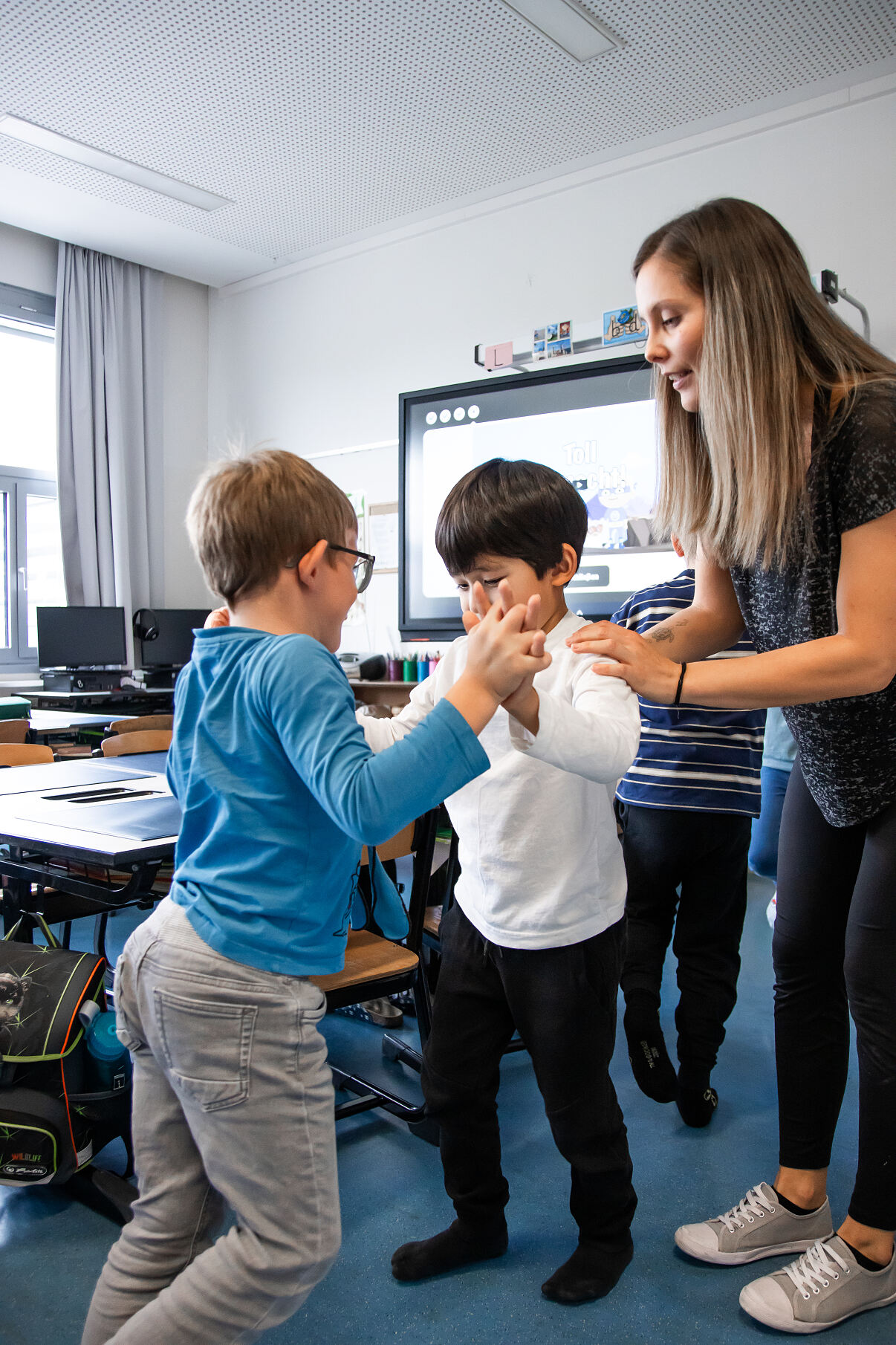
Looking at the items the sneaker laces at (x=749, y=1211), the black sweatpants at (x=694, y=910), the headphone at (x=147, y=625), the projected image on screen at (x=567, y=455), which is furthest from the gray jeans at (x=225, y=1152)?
the headphone at (x=147, y=625)

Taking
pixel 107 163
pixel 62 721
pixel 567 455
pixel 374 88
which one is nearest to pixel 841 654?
pixel 62 721

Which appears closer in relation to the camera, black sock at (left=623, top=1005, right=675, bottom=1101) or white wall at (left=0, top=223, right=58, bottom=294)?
black sock at (left=623, top=1005, right=675, bottom=1101)

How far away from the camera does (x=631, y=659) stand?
1.14m

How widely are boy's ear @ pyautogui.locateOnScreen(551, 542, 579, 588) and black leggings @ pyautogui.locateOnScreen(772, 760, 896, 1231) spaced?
18.9 inches

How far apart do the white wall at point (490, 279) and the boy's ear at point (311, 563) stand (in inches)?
140

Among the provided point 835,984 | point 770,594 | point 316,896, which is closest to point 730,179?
point 770,594

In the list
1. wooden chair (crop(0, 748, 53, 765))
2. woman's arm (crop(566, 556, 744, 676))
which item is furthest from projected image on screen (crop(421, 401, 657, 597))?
woman's arm (crop(566, 556, 744, 676))

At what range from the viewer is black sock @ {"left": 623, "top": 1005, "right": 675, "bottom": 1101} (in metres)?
1.84

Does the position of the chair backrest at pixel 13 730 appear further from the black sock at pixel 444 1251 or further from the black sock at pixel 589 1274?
the black sock at pixel 589 1274

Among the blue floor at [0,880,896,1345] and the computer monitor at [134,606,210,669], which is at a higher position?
the computer monitor at [134,606,210,669]

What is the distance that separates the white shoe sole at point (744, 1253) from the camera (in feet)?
4.64

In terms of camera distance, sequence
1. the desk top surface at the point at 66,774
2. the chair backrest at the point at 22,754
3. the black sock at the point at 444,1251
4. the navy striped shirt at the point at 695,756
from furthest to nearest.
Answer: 1. the chair backrest at the point at 22,754
2. the desk top surface at the point at 66,774
3. the navy striped shirt at the point at 695,756
4. the black sock at the point at 444,1251

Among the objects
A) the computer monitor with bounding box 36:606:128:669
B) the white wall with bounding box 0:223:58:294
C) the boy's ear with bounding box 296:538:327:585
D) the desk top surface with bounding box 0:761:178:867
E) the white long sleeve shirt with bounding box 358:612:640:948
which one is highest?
the white wall with bounding box 0:223:58:294

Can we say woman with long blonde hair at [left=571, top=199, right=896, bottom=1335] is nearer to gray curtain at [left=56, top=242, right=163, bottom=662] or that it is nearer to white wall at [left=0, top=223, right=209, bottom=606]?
gray curtain at [left=56, top=242, right=163, bottom=662]
